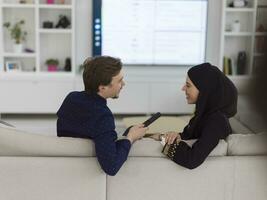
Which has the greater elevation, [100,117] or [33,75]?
[100,117]

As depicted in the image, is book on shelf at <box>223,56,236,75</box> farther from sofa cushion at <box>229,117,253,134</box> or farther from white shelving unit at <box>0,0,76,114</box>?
sofa cushion at <box>229,117,253,134</box>

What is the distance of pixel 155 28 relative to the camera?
19.0 feet

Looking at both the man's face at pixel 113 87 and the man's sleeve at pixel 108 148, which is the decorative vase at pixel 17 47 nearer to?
the man's face at pixel 113 87

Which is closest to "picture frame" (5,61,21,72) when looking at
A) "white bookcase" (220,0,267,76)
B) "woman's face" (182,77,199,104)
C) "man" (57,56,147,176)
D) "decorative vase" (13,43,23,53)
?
"decorative vase" (13,43,23,53)

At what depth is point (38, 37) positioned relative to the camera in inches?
217

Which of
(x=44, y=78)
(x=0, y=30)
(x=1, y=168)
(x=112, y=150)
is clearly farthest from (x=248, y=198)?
(x=0, y=30)

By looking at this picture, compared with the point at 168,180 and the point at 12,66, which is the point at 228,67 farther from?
the point at 168,180

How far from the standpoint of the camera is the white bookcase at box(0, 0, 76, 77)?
5492mm

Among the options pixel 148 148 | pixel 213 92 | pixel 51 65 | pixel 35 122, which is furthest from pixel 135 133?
pixel 51 65

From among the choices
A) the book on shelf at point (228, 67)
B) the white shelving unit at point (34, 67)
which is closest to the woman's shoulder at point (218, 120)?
the white shelving unit at point (34, 67)

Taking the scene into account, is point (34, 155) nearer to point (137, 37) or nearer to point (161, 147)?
point (161, 147)

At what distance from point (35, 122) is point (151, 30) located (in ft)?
6.13

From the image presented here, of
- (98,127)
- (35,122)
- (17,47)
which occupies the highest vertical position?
(17,47)

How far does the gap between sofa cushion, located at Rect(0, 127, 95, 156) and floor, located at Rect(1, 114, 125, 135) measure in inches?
118
